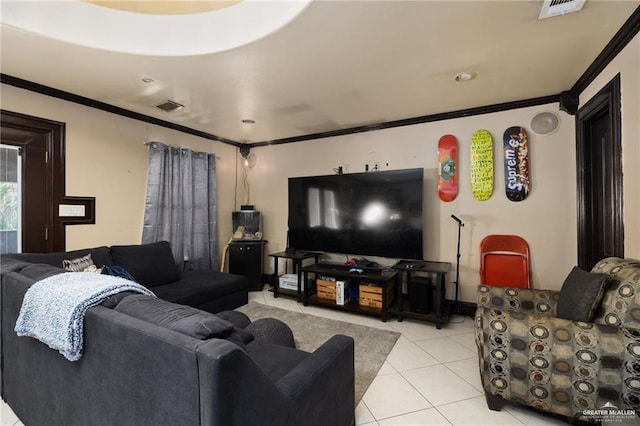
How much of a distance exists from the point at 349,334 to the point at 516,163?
251 centimetres

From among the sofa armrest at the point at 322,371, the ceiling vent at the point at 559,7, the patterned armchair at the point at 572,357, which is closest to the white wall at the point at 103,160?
the sofa armrest at the point at 322,371

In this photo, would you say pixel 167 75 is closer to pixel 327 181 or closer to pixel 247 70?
pixel 247 70

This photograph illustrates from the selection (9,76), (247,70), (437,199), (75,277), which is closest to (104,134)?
(9,76)

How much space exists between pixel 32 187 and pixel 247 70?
2.28 meters

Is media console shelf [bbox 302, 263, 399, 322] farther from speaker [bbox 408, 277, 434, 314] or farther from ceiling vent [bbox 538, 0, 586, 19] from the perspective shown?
ceiling vent [bbox 538, 0, 586, 19]

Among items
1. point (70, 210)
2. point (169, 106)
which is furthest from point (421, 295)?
point (70, 210)

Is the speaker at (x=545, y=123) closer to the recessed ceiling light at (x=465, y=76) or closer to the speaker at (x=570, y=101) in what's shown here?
the speaker at (x=570, y=101)

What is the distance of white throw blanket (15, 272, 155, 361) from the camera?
1079 mm

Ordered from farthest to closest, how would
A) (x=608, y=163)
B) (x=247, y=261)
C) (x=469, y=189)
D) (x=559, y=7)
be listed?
→ (x=247, y=261), (x=469, y=189), (x=608, y=163), (x=559, y=7)

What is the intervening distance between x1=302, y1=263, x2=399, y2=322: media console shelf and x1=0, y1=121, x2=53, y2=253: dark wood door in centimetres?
266

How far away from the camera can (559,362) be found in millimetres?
1514

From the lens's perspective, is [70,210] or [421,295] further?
[421,295]

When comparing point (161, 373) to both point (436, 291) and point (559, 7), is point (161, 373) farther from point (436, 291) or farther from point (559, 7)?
point (436, 291)

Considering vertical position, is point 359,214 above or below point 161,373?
above
